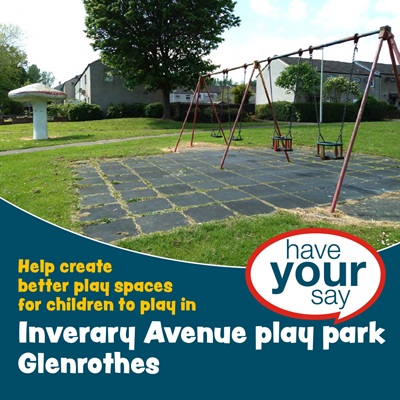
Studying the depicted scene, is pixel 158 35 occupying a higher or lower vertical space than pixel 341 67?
lower

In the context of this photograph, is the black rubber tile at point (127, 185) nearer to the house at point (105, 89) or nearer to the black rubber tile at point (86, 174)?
the black rubber tile at point (86, 174)

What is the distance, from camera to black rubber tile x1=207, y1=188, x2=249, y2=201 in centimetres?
542

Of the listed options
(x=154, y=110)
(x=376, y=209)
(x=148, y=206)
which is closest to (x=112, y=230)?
(x=148, y=206)

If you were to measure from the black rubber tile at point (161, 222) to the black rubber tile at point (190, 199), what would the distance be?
19.4 inches

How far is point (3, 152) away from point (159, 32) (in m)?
14.4

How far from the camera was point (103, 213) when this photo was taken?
4699 millimetres

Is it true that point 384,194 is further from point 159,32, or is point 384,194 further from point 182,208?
point 159,32

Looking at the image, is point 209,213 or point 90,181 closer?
point 209,213

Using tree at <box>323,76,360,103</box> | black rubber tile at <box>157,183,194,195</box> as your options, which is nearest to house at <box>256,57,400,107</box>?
tree at <box>323,76,360,103</box>

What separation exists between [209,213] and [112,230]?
1227mm

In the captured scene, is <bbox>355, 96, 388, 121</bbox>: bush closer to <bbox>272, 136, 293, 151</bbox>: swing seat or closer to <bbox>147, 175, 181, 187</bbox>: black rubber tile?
<bbox>272, 136, 293, 151</bbox>: swing seat

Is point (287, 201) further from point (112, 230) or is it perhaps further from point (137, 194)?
point (112, 230)

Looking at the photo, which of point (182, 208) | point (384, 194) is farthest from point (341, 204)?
point (182, 208)

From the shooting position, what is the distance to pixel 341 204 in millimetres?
5145
